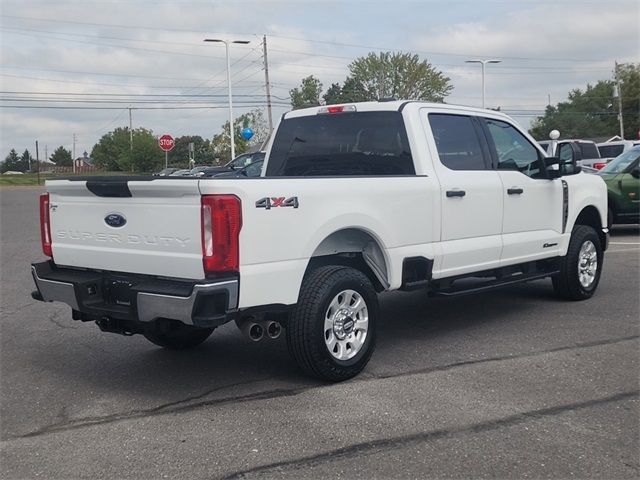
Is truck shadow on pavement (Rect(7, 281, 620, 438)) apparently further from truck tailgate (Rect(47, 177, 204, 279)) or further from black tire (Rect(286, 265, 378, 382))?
truck tailgate (Rect(47, 177, 204, 279))

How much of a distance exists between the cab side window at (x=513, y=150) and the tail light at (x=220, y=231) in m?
3.32

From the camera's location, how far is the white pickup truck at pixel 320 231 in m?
4.58

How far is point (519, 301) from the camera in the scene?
26.9 ft

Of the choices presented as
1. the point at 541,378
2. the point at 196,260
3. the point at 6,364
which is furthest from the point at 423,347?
the point at 6,364

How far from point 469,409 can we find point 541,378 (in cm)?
92

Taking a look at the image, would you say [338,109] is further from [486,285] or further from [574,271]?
[574,271]

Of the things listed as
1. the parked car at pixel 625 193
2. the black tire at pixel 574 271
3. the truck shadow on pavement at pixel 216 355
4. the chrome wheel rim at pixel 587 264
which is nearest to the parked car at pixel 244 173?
the truck shadow on pavement at pixel 216 355

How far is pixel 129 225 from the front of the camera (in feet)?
16.2

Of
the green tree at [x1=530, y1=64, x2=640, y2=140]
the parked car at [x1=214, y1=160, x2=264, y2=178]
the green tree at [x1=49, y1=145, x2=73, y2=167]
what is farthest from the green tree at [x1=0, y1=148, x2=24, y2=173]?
the parked car at [x1=214, y1=160, x2=264, y2=178]

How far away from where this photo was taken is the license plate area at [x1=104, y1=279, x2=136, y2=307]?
4.88m

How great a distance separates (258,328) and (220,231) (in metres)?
0.89

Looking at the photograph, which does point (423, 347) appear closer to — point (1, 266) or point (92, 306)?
point (92, 306)

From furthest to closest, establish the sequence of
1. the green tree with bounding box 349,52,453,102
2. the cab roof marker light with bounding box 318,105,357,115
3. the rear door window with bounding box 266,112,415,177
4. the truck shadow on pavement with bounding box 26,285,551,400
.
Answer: the green tree with bounding box 349,52,453,102
the cab roof marker light with bounding box 318,105,357,115
the rear door window with bounding box 266,112,415,177
the truck shadow on pavement with bounding box 26,285,551,400

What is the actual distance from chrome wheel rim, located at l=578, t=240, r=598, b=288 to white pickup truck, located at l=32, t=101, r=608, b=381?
1.95 feet
